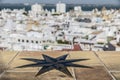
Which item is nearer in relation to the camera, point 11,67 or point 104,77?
point 104,77

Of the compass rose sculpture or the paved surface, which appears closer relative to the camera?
the paved surface

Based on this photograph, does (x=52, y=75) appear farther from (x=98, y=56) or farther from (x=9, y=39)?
(x=9, y=39)

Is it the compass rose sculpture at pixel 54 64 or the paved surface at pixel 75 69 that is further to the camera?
the compass rose sculpture at pixel 54 64

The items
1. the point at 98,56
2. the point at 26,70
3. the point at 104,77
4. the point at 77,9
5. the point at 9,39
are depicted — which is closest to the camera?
the point at 104,77

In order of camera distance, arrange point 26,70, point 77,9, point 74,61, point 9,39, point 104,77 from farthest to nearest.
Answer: point 77,9 < point 9,39 < point 74,61 < point 26,70 < point 104,77

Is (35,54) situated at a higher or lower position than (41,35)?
higher

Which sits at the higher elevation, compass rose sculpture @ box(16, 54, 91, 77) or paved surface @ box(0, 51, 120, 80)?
compass rose sculpture @ box(16, 54, 91, 77)

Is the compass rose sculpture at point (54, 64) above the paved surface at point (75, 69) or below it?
above

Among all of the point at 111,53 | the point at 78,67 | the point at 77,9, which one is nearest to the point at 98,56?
the point at 111,53
